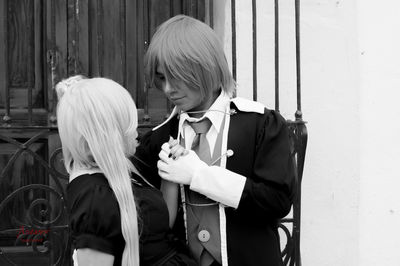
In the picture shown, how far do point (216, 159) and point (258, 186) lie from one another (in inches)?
6.7

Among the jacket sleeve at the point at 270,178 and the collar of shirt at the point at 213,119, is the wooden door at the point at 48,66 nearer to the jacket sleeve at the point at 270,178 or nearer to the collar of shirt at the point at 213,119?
the collar of shirt at the point at 213,119

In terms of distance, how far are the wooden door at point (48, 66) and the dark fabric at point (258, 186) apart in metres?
0.93

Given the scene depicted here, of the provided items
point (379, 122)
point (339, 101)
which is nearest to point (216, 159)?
point (339, 101)

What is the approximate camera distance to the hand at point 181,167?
240 cm

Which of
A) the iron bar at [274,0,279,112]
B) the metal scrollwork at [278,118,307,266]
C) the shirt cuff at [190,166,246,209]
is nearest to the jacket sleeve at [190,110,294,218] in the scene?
the shirt cuff at [190,166,246,209]

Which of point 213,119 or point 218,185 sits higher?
point 213,119

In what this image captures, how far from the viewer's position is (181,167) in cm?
240

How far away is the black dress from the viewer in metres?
2.14

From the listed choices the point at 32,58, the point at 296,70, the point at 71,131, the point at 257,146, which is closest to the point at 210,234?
the point at 257,146

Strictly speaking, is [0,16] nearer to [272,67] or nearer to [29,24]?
[29,24]

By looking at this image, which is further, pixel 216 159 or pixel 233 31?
pixel 233 31

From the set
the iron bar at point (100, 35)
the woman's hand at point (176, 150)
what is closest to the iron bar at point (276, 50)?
the iron bar at point (100, 35)

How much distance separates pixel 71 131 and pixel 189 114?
50 centimetres

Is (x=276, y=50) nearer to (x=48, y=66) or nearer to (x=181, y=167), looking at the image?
(x=48, y=66)
